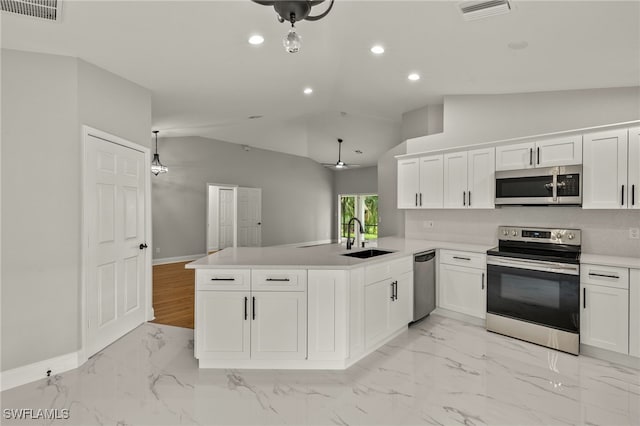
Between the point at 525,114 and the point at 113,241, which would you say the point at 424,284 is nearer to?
the point at 525,114

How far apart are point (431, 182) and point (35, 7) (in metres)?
4.04

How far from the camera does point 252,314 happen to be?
2605 millimetres

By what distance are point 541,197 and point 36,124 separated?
462 centimetres

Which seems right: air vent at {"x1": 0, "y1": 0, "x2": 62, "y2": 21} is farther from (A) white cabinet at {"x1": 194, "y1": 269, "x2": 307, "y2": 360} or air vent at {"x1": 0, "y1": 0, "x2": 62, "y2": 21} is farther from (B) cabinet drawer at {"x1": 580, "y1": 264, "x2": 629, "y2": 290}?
(B) cabinet drawer at {"x1": 580, "y1": 264, "x2": 629, "y2": 290}

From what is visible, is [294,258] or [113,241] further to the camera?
[113,241]

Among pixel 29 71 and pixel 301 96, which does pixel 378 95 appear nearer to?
pixel 301 96

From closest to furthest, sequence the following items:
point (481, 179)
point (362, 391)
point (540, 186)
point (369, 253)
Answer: point (362, 391)
point (540, 186)
point (369, 253)
point (481, 179)

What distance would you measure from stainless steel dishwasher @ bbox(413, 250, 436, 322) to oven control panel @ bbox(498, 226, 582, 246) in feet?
2.80

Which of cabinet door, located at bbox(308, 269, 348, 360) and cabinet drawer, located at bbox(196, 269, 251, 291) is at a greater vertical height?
cabinet drawer, located at bbox(196, 269, 251, 291)

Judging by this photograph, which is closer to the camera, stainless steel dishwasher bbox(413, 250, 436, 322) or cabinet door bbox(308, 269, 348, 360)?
cabinet door bbox(308, 269, 348, 360)

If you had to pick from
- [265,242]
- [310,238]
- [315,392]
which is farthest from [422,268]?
[310,238]

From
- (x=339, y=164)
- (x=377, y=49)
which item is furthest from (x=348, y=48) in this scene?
(x=339, y=164)

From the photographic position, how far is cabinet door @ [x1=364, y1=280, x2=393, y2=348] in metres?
2.88

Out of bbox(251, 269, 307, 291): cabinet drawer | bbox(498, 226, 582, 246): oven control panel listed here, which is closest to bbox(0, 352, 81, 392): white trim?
bbox(251, 269, 307, 291): cabinet drawer
